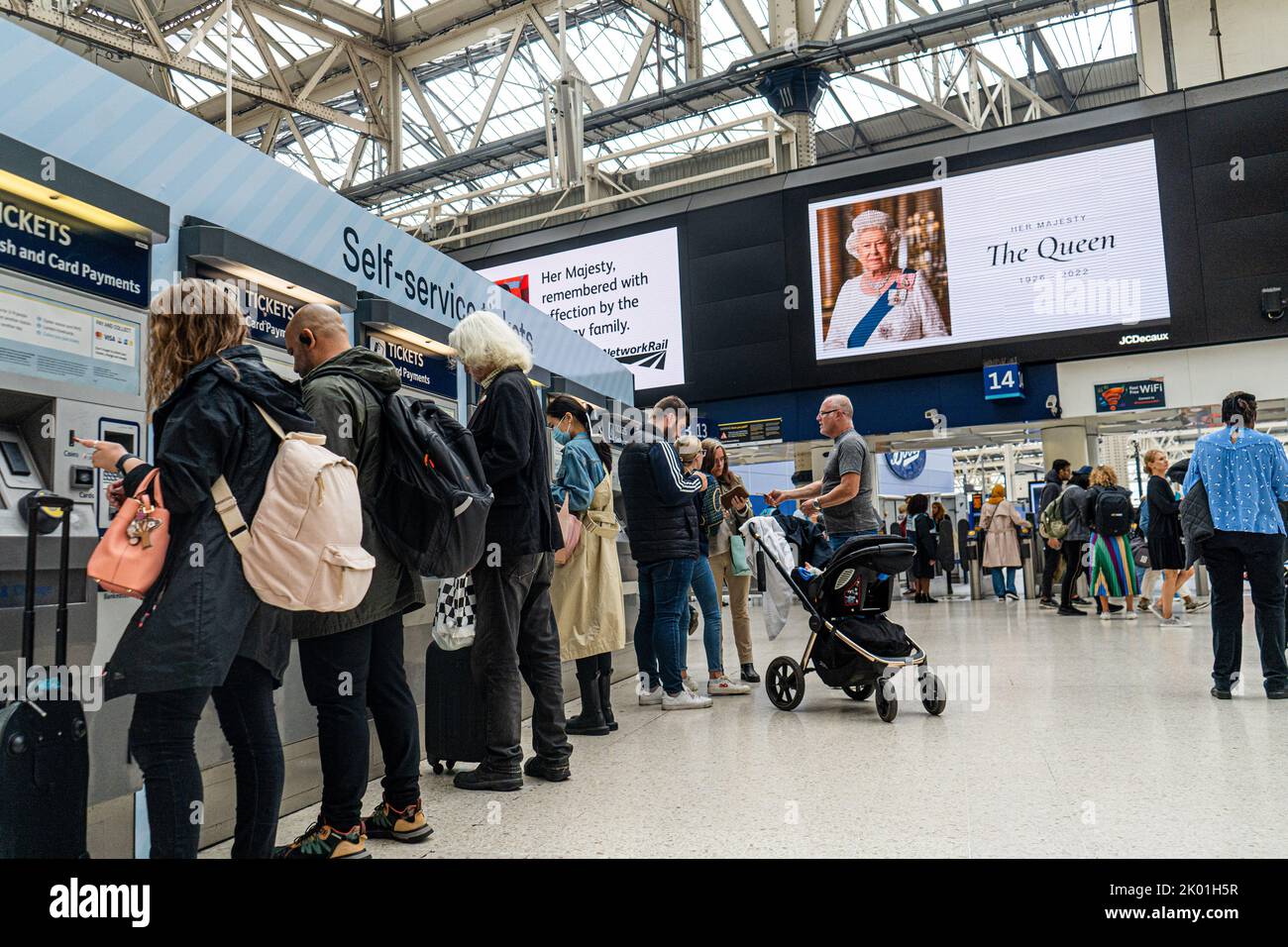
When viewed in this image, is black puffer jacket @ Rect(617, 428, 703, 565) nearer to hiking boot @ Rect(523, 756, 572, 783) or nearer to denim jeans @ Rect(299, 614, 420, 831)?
hiking boot @ Rect(523, 756, 572, 783)

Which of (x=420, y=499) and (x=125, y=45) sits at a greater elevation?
(x=125, y=45)

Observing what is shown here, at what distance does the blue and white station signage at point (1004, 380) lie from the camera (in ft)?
34.3

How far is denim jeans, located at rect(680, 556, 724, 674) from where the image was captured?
4.82 metres

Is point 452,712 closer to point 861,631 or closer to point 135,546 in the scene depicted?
point 135,546

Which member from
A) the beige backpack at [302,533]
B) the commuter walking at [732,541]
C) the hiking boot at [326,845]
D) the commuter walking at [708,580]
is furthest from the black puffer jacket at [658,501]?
the beige backpack at [302,533]

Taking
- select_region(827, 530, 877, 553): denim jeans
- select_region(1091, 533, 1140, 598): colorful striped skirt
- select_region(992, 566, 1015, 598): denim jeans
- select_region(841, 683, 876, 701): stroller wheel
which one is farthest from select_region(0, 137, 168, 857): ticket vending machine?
select_region(992, 566, 1015, 598): denim jeans

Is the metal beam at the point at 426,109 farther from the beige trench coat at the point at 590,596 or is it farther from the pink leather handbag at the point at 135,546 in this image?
the pink leather handbag at the point at 135,546

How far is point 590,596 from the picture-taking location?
3.91 metres

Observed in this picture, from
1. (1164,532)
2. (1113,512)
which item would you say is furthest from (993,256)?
(1164,532)

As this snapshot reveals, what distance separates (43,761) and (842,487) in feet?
11.2

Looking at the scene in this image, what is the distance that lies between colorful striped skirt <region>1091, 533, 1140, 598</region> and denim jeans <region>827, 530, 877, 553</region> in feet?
16.3
